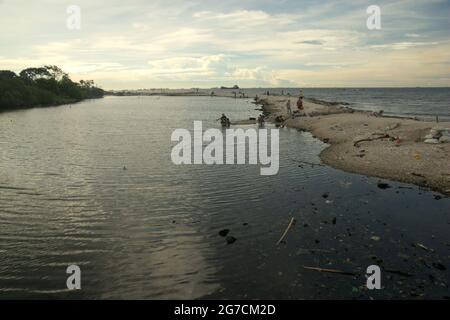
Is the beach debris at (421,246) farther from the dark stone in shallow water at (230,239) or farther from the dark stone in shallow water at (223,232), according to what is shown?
the dark stone in shallow water at (223,232)

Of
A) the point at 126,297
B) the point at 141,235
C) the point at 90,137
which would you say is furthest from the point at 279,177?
the point at 90,137

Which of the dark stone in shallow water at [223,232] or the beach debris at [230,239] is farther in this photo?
the dark stone in shallow water at [223,232]

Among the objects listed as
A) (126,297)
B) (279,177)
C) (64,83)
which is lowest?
(126,297)

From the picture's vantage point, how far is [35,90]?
365 ft

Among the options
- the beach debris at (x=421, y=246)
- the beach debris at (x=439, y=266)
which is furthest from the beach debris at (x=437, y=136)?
the beach debris at (x=439, y=266)

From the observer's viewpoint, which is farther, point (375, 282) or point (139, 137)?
point (139, 137)

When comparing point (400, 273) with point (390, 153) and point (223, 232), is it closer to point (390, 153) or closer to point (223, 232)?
point (223, 232)

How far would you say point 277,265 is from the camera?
1109 centimetres

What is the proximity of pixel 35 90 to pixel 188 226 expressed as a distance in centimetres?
11749

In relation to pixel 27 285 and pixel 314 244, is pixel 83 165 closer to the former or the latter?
pixel 27 285

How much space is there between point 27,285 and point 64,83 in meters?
155

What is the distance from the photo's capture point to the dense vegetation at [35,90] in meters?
94.9

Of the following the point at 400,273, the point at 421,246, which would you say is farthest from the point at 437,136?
the point at 400,273

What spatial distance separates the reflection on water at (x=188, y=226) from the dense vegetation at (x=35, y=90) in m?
84.9
